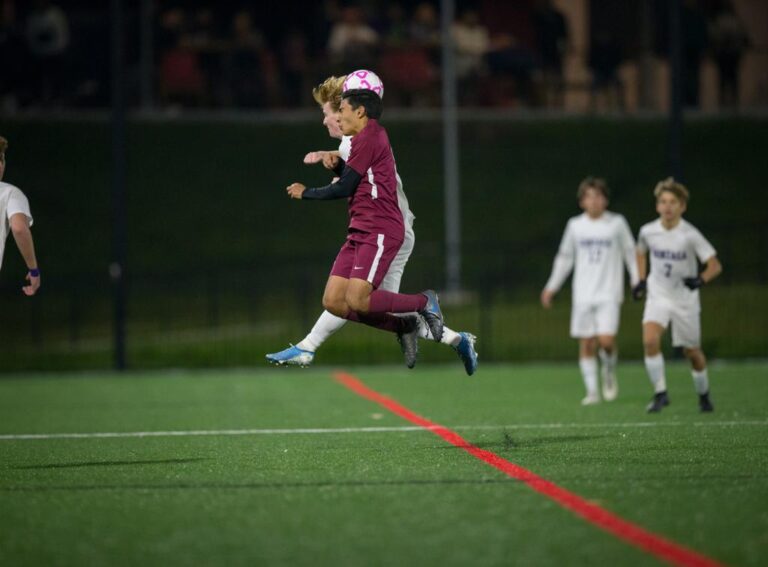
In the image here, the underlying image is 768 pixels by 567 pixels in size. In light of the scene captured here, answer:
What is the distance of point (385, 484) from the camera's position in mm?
6977

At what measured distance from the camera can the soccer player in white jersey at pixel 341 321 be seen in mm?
8680

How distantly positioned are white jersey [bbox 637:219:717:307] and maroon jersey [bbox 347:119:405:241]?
3546 mm

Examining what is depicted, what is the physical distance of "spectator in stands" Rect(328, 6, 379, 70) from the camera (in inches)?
1067

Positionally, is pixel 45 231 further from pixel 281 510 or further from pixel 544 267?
pixel 281 510

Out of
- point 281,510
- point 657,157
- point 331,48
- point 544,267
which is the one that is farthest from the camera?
point 657,157

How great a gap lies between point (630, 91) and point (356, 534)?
2597 cm

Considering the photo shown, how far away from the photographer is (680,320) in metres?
11.3

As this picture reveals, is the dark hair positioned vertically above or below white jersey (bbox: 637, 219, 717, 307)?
above

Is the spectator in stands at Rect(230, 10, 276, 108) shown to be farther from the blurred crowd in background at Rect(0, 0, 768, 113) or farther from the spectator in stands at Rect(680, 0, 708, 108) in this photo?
the spectator in stands at Rect(680, 0, 708, 108)

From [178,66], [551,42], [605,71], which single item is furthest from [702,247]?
[178,66]

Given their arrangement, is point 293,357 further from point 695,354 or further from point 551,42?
point 551,42

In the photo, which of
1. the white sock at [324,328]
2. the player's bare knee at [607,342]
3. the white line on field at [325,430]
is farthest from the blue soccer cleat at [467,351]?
the player's bare knee at [607,342]

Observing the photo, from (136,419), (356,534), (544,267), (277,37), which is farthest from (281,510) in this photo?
(277,37)

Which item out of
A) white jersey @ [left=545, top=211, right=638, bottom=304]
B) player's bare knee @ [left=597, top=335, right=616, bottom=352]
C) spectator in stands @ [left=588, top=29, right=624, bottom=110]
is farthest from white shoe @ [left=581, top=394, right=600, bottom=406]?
spectator in stands @ [left=588, top=29, right=624, bottom=110]
